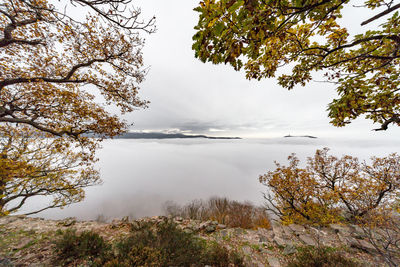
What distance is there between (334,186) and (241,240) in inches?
389

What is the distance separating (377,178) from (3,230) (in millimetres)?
21772

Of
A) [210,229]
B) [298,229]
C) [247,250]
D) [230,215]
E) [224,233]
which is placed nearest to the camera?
[247,250]

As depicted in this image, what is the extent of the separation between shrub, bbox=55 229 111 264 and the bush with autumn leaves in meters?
11.3

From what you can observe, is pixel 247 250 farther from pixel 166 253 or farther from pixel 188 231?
pixel 166 253

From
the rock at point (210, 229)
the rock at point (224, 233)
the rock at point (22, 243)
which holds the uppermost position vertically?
the rock at point (22, 243)

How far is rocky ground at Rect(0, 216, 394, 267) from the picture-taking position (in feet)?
14.4

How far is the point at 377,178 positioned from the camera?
316 inches

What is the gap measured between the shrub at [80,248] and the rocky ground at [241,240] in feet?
1.07

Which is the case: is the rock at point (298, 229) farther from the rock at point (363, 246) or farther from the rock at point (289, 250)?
the rock at point (363, 246)

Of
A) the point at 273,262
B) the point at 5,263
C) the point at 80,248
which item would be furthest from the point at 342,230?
the point at 5,263

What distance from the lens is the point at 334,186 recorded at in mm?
9836

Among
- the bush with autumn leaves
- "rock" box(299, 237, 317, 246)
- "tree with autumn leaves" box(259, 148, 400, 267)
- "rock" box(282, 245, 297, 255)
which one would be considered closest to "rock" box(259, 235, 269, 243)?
"rock" box(282, 245, 297, 255)

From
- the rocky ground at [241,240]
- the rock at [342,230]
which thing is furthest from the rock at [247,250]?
the rock at [342,230]

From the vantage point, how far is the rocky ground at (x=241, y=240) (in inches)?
172
